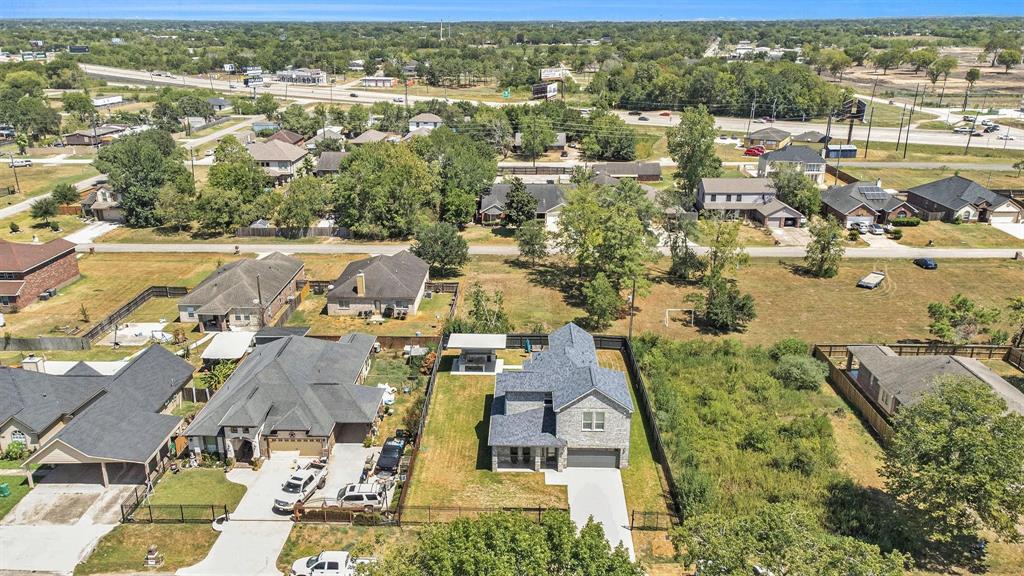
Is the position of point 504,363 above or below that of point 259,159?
below

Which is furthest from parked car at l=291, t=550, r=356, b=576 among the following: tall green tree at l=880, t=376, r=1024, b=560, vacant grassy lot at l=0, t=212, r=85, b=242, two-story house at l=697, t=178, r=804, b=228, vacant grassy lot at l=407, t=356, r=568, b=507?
two-story house at l=697, t=178, r=804, b=228

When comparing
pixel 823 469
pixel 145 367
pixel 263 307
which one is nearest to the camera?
pixel 823 469

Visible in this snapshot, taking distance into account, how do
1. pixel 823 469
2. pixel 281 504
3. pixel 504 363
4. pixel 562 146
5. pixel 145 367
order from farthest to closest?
pixel 562 146 < pixel 504 363 < pixel 145 367 < pixel 823 469 < pixel 281 504

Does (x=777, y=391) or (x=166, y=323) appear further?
(x=166, y=323)

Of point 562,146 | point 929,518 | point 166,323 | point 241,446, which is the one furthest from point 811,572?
point 562,146

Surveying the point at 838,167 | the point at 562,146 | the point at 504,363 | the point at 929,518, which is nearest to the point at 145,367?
the point at 504,363

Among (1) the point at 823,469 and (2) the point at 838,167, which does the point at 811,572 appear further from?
(2) the point at 838,167

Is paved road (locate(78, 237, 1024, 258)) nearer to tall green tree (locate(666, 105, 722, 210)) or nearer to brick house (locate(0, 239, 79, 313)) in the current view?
brick house (locate(0, 239, 79, 313))

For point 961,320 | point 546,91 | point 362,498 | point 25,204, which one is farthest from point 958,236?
point 25,204
